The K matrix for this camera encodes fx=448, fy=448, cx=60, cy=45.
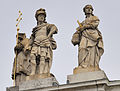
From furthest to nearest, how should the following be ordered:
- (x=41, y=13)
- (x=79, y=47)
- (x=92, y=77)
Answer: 1. (x=41, y=13)
2. (x=79, y=47)
3. (x=92, y=77)

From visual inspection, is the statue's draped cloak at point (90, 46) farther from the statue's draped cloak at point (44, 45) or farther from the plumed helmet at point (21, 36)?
the plumed helmet at point (21, 36)

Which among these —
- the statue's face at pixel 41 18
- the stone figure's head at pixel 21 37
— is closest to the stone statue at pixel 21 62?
the stone figure's head at pixel 21 37

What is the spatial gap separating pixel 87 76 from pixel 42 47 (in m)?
2.63

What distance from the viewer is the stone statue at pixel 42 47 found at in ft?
64.0

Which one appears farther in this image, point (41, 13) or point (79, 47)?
point (41, 13)

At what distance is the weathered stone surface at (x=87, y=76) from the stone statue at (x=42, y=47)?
131 centimetres

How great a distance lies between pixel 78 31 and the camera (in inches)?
783

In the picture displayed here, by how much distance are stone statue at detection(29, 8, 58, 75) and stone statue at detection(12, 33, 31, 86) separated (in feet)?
2.69

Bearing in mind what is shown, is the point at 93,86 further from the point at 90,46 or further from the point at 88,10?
the point at 88,10

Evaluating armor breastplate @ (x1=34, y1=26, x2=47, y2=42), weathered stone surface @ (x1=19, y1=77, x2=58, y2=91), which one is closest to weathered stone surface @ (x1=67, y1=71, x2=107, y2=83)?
weathered stone surface @ (x1=19, y1=77, x2=58, y2=91)

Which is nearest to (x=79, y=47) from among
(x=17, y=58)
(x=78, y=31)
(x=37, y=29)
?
(x=78, y=31)

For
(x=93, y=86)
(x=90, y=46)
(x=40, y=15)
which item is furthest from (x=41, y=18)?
(x=93, y=86)

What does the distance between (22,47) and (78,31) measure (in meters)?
3.22

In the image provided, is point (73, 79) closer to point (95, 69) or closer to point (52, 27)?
point (95, 69)
